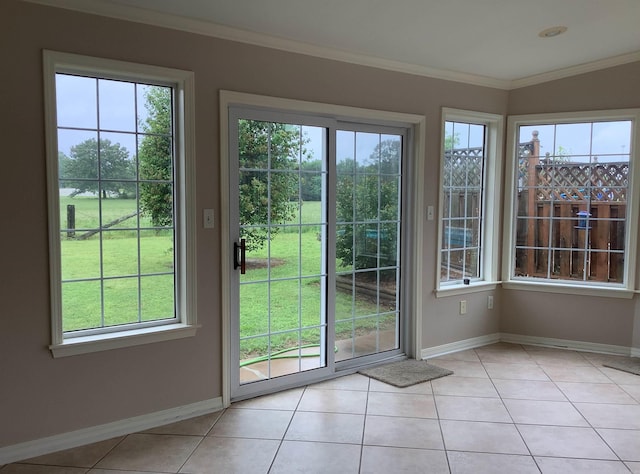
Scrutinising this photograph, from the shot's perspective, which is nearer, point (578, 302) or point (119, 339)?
point (119, 339)

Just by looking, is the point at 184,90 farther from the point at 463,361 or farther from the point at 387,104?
the point at 463,361

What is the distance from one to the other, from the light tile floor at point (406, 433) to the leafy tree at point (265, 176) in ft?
3.87

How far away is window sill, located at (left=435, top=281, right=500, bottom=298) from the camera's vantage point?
4.40 meters

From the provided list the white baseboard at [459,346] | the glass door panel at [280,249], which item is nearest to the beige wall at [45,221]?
the glass door panel at [280,249]

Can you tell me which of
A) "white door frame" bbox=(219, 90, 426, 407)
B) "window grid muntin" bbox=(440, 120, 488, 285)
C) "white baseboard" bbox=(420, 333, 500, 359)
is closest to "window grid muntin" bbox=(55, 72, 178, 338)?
"white door frame" bbox=(219, 90, 426, 407)

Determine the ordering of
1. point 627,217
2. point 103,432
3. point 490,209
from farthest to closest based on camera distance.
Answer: point 490,209 → point 627,217 → point 103,432

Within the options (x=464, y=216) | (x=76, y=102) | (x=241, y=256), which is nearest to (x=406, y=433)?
(x=241, y=256)

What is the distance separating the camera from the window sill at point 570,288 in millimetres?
4395

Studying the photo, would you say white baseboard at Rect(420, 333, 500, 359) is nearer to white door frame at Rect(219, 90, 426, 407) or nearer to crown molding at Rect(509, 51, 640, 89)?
white door frame at Rect(219, 90, 426, 407)

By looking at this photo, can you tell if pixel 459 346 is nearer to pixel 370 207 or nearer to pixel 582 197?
pixel 370 207

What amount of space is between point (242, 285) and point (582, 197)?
317 centimetres

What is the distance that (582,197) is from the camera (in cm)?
451

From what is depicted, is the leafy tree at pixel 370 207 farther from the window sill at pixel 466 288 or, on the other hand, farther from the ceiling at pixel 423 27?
the ceiling at pixel 423 27

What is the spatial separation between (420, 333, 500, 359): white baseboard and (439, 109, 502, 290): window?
52cm
